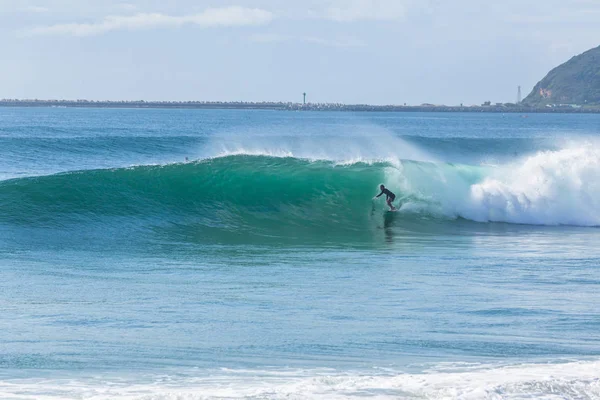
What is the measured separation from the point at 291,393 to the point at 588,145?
15772 millimetres

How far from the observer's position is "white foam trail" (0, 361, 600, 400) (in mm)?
6137

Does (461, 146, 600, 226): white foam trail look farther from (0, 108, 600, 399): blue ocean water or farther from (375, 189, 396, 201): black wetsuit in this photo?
(375, 189, 396, 201): black wetsuit

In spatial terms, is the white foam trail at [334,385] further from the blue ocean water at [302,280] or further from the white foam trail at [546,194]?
the white foam trail at [546,194]

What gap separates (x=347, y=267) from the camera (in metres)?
11.5

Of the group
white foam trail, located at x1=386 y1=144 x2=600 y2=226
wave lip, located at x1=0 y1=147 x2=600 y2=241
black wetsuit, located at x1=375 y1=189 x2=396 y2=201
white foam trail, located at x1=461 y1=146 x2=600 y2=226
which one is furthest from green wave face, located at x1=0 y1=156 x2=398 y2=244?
white foam trail, located at x1=461 y1=146 x2=600 y2=226

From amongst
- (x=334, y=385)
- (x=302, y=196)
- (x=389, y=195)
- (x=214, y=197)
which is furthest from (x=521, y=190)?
(x=334, y=385)

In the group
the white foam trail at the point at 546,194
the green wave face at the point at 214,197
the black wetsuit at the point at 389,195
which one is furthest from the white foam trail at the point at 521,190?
the green wave face at the point at 214,197

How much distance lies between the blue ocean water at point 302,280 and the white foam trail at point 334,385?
0.07 ft

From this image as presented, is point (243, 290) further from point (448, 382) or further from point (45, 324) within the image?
point (448, 382)

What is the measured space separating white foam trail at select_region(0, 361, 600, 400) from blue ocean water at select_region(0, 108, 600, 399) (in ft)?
0.07

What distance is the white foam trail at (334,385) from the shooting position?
6137 millimetres

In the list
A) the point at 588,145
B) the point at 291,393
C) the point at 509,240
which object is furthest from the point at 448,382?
the point at 588,145

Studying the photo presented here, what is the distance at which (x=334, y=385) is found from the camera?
6.33m

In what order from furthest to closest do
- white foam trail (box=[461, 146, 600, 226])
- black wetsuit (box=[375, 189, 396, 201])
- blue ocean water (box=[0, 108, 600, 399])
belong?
1. black wetsuit (box=[375, 189, 396, 201])
2. white foam trail (box=[461, 146, 600, 226])
3. blue ocean water (box=[0, 108, 600, 399])
